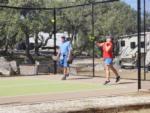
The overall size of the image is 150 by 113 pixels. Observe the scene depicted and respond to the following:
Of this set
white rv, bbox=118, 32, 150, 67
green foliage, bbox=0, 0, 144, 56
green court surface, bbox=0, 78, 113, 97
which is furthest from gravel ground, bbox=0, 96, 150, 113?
green foliage, bbox=0, 0, 144, 56

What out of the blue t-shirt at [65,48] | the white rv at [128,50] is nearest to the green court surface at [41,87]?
the blue t-shirt at [65,48]

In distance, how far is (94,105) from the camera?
10562mm

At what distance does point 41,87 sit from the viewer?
17531 millimetres

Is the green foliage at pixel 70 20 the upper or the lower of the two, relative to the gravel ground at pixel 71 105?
upper

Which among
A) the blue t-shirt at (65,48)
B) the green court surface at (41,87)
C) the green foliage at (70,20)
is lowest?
the green court surface at (41,87)

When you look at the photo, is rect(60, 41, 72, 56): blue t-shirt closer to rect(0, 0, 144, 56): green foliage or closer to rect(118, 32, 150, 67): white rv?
rect(0, 0, 144, 56): green foliage

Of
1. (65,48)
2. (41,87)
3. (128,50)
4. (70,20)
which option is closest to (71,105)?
(41,87)

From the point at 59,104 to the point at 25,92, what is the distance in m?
5.61

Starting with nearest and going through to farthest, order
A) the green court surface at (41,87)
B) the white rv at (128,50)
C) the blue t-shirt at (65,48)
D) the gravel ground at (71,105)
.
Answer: the gravel ground at (71,105)
the green court surface at (41,87)
the blue t-shirt at (65,48)
the white rv at (128,50)

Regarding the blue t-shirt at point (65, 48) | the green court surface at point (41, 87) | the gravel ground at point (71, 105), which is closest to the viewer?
the gravel ground at point (71, 105)

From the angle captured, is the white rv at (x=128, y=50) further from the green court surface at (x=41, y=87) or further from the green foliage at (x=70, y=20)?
A: the green court surface at (x=41, y=87)

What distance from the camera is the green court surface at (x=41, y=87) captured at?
16.0 metres

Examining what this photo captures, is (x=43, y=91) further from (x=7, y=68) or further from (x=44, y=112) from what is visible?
(x=7, y=68)

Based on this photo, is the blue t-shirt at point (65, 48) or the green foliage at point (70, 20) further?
the green foliage at point (70, 20)
